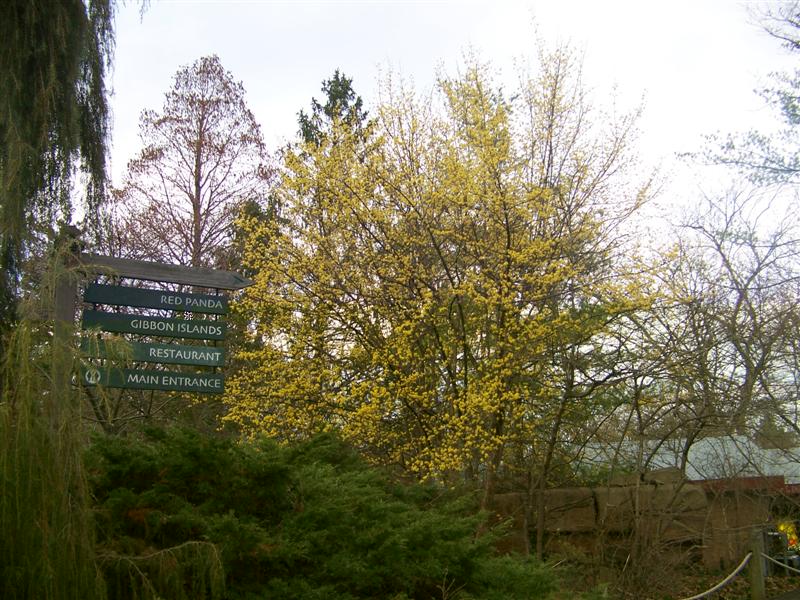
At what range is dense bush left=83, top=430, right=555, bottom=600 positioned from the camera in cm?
431

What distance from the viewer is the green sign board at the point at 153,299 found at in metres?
6.43

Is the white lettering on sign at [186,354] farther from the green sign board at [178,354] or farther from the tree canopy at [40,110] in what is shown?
the tree canopy at [40,110]

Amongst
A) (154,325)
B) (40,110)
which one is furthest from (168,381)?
(40,110)

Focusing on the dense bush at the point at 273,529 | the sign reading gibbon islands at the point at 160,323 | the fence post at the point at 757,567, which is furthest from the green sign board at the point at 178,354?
the fence post at the point at 757,567

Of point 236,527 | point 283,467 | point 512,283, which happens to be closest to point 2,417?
point 236,527

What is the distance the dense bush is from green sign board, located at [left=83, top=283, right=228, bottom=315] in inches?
60.4

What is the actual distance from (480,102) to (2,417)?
858 cm

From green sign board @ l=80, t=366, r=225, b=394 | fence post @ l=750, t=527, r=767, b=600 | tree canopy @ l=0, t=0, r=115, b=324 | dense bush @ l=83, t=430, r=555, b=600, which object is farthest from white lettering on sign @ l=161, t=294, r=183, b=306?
fence post @ l=750, t=527, r=767, b=600

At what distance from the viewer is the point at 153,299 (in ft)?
21.8

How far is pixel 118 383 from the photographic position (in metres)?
5.88

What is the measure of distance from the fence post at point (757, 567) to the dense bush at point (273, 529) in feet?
18.5

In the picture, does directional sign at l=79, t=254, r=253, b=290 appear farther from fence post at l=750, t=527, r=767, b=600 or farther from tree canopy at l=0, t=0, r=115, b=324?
fence post at l=750, t=527, r=767, b=600

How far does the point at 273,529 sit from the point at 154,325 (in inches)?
98.8

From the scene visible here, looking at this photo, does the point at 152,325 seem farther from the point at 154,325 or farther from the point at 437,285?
the point at 437,285
